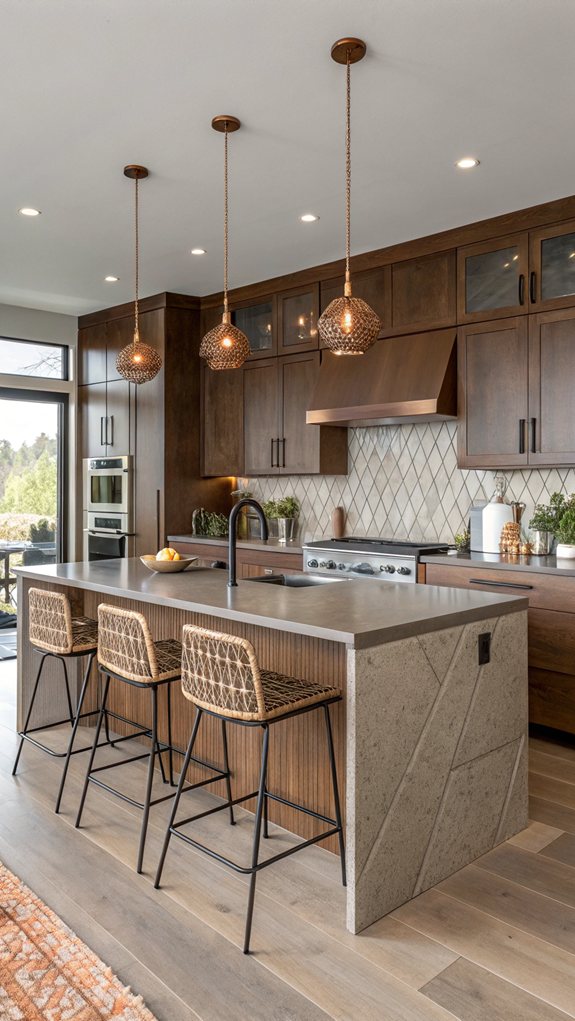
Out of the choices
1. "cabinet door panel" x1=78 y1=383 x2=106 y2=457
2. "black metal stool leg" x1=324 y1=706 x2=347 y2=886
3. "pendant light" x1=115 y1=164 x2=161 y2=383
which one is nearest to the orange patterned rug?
"black metal stool leg" x1=324 y1=706 x2=347 y2=886

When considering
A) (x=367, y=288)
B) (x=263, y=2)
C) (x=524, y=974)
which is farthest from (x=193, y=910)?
(x=367, y=288)

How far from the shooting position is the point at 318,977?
1.90 m

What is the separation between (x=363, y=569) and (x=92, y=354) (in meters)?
3.41

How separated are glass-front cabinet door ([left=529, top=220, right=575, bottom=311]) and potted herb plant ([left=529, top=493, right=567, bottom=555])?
1.05 m

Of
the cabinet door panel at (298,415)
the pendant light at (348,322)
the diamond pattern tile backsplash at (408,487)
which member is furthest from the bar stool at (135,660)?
the cabinet door panel at (298,415)

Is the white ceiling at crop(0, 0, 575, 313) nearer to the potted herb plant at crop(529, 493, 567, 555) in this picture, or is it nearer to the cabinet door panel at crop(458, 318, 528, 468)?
the cabinet door panel at crop(458, 318, 528, 468)

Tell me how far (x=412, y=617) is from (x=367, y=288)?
2985 mm

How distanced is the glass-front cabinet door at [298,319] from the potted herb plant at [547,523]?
6.36ft

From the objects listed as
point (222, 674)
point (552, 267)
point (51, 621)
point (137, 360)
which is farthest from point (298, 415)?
point (222, 674)

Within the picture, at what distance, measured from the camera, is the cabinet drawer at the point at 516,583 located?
11.4 feet

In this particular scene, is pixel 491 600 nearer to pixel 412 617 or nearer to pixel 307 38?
pixel 412 617

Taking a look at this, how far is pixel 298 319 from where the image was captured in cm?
518

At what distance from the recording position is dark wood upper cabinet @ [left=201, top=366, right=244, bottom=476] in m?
5.65

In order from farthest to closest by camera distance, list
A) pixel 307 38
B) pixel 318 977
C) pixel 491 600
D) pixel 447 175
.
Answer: pixel 447 175, pixel 491 600, pixel 307 38, pixel 318 977
